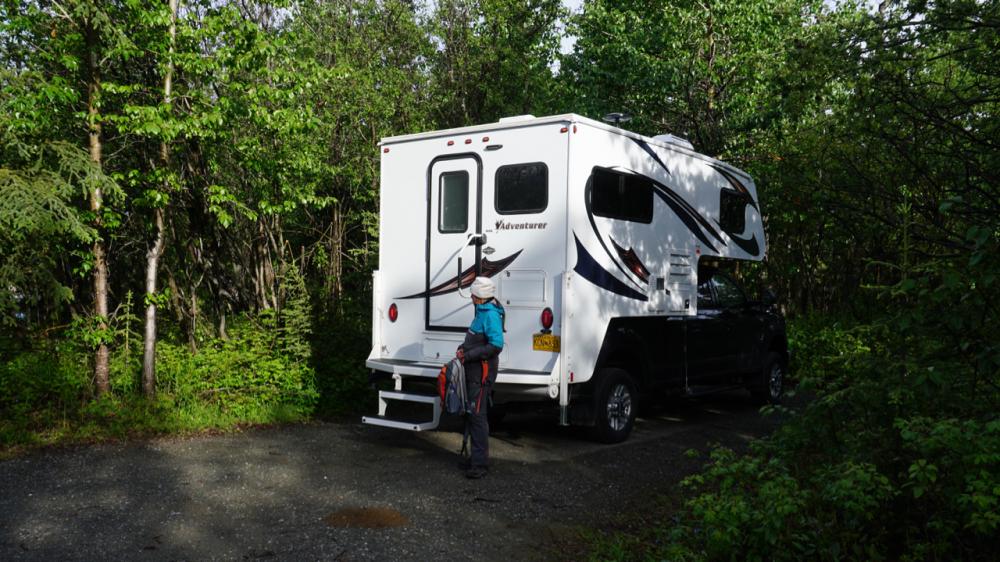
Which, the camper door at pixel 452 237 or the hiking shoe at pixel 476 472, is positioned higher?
the camper door at pixel 452 237

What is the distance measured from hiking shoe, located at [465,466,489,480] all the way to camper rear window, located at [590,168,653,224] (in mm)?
2752

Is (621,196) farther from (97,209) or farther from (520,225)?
(97,209)

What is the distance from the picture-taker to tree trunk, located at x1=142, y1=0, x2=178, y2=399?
936 centimetres

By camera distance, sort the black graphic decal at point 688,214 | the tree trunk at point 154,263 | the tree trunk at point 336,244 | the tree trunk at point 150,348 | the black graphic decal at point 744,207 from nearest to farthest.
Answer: the tree trunk at point 154,263
the black graphic decal at point 688,214
the tree trunk at point 150,348
the black graphic decal at point 744,207
the tree trunk at point 336,244

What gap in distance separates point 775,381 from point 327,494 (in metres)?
7.41

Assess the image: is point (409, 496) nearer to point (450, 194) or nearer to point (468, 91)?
point (450, 194)

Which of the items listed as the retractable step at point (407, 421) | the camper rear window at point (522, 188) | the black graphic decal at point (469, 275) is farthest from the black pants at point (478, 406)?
the camper rear window at point (522, 188)

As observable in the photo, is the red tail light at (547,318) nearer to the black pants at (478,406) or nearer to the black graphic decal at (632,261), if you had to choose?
the black pants at (478,406)

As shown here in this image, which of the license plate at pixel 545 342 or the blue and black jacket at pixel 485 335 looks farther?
the license plate at pixel 545 342

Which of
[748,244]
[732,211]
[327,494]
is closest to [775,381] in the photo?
[748,244]

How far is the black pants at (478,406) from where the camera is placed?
7.39 m

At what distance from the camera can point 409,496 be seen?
22.0 ft

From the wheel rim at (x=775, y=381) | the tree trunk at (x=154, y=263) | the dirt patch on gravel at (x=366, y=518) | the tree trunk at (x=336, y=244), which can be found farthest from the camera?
the tree trunk at (x=336, y=244)

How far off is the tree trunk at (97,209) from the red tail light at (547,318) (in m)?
4.86
